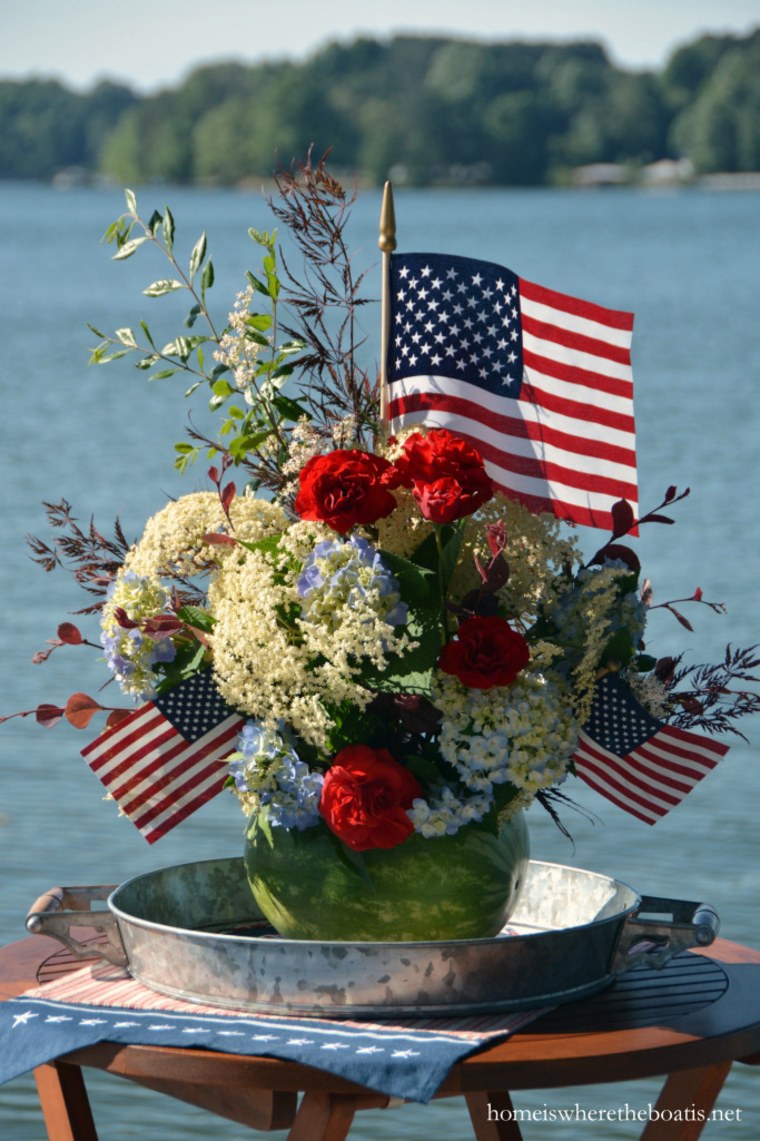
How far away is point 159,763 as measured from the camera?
3049 mm

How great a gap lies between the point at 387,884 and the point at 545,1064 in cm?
38

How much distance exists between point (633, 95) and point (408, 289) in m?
98.1

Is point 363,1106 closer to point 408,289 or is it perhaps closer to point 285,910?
point 285,910

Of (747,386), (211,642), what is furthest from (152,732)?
(747,386)

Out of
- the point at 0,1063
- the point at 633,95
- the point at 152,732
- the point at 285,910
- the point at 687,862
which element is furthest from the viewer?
the point at 633,95

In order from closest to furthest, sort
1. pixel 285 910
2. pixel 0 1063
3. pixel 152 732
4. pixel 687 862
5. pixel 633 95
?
pixel 0 1063, pixel 285 910, pixel 152 732, pixel 687 862, pixel 633 95

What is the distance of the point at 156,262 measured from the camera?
5341 cm

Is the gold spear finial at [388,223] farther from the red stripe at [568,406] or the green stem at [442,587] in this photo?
the green stem at [442,587]

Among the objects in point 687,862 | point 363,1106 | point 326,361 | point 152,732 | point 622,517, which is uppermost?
point 326,361

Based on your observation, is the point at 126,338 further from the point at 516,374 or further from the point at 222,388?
the point at 516,374

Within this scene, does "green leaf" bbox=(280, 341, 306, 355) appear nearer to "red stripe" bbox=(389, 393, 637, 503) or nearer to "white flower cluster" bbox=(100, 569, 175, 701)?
"red stripe" bbox=(389, 393, 637, 503)

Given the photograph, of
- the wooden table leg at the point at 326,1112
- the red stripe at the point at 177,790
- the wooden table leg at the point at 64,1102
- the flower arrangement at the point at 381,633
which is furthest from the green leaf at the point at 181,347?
the wooden table leg at the point at 326,1112

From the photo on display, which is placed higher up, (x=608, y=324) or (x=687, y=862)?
(x=608, y=324)

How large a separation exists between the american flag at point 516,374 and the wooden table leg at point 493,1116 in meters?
1.06
